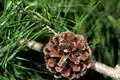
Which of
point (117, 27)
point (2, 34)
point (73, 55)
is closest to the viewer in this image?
point (73, 55)

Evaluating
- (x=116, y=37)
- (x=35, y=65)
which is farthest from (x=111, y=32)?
(x=35, y=65)

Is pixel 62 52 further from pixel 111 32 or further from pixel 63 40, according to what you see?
pixel 111 32

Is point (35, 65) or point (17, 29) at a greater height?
point (17, 29)
